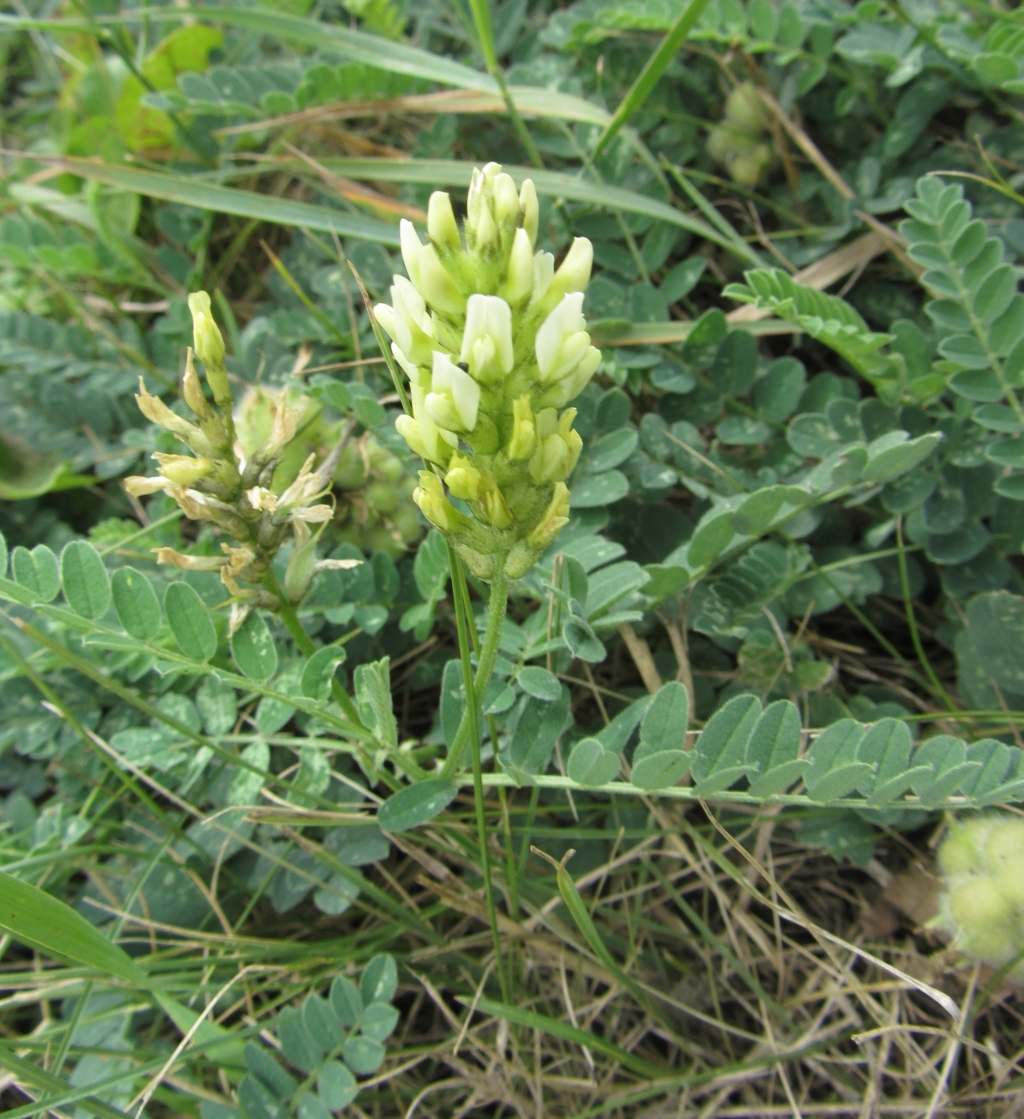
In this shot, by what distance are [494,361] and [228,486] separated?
55 cm

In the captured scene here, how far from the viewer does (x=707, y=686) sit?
2.10 m

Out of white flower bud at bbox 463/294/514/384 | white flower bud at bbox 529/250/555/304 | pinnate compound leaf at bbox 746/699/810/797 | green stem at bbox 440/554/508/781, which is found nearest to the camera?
white flower bud at bbox 463/294/514/384

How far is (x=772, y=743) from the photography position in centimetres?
156

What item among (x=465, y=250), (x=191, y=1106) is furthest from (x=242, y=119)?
(x=191, y=1106)

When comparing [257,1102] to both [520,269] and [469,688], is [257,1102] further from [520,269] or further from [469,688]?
[520,269]

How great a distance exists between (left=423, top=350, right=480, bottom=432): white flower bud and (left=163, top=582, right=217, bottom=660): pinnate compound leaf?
795 millimetres

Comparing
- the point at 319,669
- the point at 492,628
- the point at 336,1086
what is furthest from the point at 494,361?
the point at 336,1086

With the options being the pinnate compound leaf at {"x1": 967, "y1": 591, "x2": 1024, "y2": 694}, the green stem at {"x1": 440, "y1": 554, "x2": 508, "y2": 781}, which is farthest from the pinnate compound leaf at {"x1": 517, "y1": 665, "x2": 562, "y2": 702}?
the pinnate compound leaf at {"x1": 967, "y1": 591, "x2": 1024, "y2": 694}

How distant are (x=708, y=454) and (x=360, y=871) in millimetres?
1324

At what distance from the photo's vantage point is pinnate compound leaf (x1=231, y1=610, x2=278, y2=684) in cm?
169

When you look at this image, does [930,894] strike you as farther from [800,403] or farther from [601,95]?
[601,95]

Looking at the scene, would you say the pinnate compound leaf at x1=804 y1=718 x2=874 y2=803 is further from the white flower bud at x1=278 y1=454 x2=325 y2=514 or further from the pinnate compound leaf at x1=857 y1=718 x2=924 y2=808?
the white flower bud at x1=278 y1=454 x2=325 y2=514

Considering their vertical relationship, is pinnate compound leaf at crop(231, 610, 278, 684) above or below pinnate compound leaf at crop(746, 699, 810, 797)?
below

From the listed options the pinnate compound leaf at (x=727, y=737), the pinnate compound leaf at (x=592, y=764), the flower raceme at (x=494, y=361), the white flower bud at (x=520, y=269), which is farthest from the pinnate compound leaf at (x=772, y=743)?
the white flower bud at (x=520, y=269)
